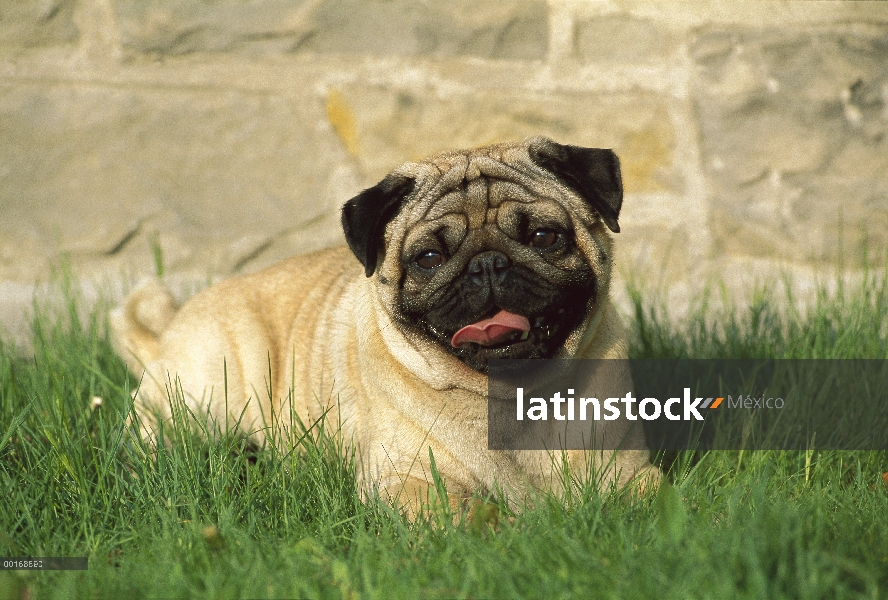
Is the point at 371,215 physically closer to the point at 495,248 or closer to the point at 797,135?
the point at 495,248

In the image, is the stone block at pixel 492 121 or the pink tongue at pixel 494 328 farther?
the stone block at pixel 492 121

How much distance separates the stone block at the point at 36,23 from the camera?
470cm

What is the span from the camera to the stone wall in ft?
16.1

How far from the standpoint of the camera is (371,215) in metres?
3.14

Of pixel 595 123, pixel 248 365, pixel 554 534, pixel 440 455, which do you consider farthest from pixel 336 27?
pixel 554 534

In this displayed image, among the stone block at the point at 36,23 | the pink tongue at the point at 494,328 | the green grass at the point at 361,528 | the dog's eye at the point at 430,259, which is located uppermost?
the stone block at the point at 36,23

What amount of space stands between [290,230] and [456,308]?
95.9 inches

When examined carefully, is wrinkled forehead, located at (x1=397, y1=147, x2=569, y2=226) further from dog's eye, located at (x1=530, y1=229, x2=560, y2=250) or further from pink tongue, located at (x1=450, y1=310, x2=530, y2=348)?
pink tongue, located at (x1=450, y1=310, x2=530, y2=348)

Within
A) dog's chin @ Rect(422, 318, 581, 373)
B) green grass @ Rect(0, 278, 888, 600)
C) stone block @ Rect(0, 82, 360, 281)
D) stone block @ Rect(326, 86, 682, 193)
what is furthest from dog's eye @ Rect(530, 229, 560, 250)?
stone block @ Rect(0, 82, 360, 281)

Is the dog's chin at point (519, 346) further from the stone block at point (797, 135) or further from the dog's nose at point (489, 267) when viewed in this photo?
the stone block at point (797, 135)

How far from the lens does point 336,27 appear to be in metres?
4.96

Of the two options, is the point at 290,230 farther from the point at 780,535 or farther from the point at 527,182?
the point at 780,535

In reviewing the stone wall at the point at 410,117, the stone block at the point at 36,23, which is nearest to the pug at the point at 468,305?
the stone wall at the point at 410,117

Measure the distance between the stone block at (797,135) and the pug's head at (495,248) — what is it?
2.14 m
